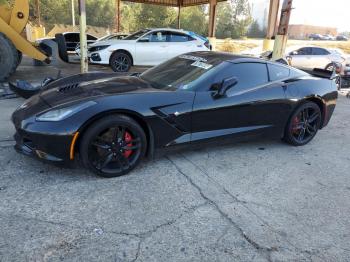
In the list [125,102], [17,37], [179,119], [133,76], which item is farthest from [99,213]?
[17,37]

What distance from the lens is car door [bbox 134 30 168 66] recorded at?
35.1 feet

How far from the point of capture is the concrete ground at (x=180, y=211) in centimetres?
245

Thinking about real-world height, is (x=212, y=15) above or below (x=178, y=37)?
above

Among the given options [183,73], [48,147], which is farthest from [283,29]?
[48,147]

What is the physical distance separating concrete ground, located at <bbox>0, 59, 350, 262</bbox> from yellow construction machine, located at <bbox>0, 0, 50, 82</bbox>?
166 inches

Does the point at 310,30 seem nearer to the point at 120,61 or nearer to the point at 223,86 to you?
the point at 120,61

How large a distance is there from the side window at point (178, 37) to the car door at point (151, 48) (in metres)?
0.23

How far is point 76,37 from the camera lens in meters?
15.1

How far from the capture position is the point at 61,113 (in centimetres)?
Answer: 319

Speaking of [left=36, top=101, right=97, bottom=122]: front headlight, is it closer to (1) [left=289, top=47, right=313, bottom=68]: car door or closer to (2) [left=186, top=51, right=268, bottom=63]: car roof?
(2) [left=186, top=51, right=268, bottom=63]: car roof

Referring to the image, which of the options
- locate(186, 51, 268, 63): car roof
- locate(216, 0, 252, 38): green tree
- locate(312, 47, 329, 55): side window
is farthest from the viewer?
locate(216, 0, 252, 38): green tree

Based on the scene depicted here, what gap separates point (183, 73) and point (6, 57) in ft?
18.0

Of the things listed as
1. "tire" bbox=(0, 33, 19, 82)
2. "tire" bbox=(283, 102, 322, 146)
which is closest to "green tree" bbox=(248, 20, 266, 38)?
"tire" bbox=(0, 33, 19, 82)

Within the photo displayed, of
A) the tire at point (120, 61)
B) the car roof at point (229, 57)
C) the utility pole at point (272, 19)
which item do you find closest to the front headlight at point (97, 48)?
the tire at point (120, 61)
